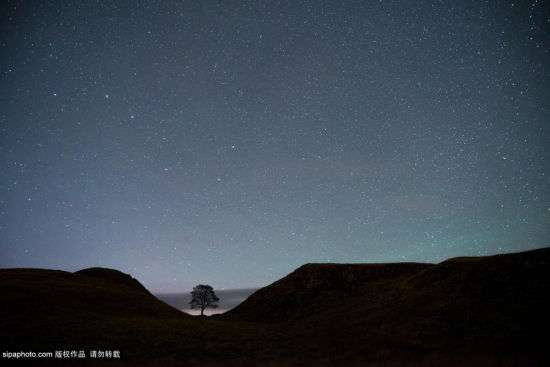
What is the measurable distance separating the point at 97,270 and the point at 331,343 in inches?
2826

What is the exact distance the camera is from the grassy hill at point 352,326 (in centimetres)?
1938

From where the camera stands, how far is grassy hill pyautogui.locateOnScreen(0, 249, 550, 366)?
19.4 metres

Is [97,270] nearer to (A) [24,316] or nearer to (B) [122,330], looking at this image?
(A) [24,316]

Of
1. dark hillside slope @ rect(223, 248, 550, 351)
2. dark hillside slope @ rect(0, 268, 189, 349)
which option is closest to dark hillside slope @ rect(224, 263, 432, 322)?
dark hillside slope @ rect(223, 248, 550, 351)

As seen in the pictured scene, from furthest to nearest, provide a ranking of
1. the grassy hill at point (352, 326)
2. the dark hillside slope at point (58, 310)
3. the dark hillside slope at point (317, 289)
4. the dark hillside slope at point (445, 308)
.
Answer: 1. the dark hillside slope at point (317, 289)
2. the dark hillside slope at point (58, 310)
3. the dark hillside slope at point (445, 308)
4. the grassy hill at point (352, 326)

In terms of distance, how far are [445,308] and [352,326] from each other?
1038 centimetres

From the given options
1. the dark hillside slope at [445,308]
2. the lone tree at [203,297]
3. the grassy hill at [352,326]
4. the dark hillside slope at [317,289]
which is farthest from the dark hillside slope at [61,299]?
the lone tree at [203,297]

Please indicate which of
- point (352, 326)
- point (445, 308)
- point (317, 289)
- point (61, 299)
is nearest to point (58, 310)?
point (61, 299)

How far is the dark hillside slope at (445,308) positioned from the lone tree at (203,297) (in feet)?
109

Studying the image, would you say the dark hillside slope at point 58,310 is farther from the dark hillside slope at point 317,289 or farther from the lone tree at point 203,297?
the lone tree at point 203,297

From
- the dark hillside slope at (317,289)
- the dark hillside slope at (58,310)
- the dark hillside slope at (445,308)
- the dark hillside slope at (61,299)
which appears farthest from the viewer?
the dark hillside slope at (317,289)

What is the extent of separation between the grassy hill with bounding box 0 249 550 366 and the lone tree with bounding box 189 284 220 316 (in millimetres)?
40892

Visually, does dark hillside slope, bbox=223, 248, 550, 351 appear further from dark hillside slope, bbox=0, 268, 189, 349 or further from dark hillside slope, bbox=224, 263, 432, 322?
dark hillside slope, bbox=0, 268, 189, 349

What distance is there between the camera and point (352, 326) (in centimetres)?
3216
